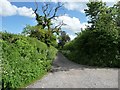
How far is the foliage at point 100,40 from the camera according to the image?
20094mm

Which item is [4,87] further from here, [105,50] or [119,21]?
[119,21]

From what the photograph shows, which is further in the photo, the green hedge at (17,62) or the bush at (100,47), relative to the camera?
the bush at (100,47)

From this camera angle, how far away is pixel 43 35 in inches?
1084

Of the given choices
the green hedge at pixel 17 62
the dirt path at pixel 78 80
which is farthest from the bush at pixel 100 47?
the green hedge at pixel 17 62

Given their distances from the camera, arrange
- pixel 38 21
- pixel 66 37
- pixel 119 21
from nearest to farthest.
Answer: pixel 119 21
pixel 38 21
pixel 66 37

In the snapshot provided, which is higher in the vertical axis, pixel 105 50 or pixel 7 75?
pixel 105 50

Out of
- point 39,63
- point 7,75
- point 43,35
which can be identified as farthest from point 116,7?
point 7,75

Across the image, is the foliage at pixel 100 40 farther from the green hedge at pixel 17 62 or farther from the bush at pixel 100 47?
the green hedge at pixel 17 62

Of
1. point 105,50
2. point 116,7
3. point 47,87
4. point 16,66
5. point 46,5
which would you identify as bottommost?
point 47,87

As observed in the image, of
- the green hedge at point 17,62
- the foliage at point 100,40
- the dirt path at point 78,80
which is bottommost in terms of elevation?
the dirt path at point 78,80

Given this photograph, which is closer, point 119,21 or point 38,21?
point 119,21

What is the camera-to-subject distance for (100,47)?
20953 mm

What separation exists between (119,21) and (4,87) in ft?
55.9

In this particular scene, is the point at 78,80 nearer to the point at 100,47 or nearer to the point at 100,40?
the point at 100,40
